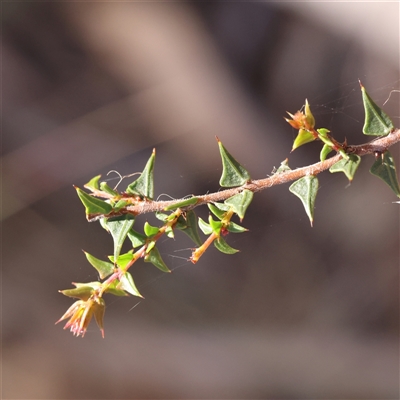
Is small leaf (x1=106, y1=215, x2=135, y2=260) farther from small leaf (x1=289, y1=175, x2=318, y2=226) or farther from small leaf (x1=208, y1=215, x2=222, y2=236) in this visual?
small leaf (x1=289, y1=175, x2=318, y2=226)

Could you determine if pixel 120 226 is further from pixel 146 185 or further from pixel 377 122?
pixel 377 122

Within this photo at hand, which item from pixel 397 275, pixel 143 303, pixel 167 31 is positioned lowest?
pixel 143 303

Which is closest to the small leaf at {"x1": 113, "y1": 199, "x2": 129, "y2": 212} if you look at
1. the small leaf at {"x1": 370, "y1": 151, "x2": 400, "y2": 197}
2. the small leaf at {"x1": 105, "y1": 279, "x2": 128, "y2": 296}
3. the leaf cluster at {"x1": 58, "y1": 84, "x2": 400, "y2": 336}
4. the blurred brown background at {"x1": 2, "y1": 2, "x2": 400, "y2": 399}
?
the leaf cluster at {"x1": 58, "y1": 84, "x2": 400, "y2": 336}

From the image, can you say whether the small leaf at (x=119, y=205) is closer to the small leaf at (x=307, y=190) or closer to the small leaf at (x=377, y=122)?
the small leaf at (x=307, y=190)

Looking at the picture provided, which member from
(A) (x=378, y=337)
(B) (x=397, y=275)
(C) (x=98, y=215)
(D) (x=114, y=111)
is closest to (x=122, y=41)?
(D) (x=114, y=111)

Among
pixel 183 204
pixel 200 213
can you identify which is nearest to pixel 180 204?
pixel 183 204

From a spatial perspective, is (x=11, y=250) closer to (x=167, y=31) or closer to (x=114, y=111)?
(x=114, y=111)
